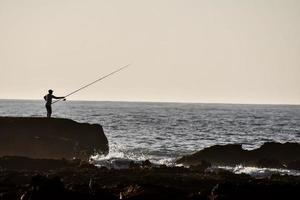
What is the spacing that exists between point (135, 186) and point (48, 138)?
16371 millimetres

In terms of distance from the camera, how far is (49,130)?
30781 millimetres

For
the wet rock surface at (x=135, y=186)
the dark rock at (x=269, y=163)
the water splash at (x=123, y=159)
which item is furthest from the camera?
the dark rock at (x=269, y=163)

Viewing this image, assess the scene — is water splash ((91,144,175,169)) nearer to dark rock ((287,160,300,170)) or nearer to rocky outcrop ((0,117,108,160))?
rocky outcrop ((0,117,108,160))

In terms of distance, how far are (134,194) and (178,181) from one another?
498 centimetres

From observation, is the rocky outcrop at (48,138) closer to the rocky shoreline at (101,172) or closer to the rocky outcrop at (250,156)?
the rocky shoreline at (101,172)

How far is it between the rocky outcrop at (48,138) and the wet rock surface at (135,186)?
597 centimetres

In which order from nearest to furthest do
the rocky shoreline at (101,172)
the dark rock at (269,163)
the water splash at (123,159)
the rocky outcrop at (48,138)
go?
the rocky shoreline at (101,172), the water splash at (123,159), the rocky outcrop at (48,138), the dark rock at (269,163)

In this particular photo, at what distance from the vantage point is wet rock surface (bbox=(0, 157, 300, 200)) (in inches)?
475

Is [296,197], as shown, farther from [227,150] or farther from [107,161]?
[227,150]

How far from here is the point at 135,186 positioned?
13.8m

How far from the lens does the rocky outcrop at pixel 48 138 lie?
28562 millimetres

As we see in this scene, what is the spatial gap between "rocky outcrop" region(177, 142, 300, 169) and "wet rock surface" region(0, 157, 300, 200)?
9.15 m

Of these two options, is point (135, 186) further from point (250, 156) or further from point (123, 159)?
point (250, 156)

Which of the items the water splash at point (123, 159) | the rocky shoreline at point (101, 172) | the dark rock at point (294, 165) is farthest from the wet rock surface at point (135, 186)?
the dark rock at point (294, 165)
